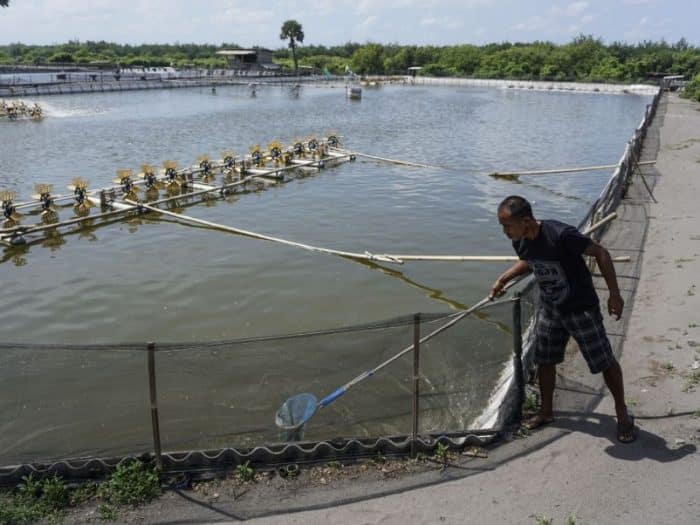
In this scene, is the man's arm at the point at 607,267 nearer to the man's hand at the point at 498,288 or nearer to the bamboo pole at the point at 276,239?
the man's hand at the point at 498,288

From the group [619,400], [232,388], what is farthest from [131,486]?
[619,400]

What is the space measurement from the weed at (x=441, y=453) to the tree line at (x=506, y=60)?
106 metres

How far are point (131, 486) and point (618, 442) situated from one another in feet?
13.2

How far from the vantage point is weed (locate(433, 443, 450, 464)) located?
191 inches

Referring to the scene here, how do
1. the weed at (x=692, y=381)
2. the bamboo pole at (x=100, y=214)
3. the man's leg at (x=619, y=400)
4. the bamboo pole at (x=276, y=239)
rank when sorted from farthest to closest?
the bamboo pole at (x=100, y=214) → the bamboo pole at (x=276, y=239) → the weed at (x=692, y=381) → the man's leg at (x=619, y=400)

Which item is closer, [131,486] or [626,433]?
[131,486]

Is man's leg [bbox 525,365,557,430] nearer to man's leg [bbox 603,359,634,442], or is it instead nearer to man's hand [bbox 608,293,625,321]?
man's leg [bbox 603,359,634,442]

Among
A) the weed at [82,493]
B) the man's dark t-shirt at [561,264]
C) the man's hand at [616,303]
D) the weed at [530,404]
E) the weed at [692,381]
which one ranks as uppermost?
the man's dark t-shirt at [561,264]

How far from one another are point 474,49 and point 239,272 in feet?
451

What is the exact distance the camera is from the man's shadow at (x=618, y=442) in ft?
15.1

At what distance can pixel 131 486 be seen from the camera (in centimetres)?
443

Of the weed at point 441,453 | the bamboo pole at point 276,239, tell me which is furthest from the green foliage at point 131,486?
the bamboo pole at point 276,239

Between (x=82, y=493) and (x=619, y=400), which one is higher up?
(x=619, y=400)

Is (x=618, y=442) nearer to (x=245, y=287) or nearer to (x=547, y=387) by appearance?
(x=547, y=387)
